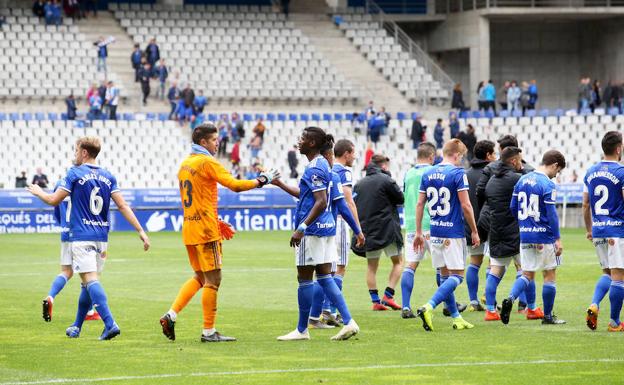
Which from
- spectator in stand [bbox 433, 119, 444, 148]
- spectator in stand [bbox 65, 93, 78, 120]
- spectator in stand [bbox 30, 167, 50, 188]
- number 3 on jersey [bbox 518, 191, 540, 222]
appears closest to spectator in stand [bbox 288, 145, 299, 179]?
spectator in stand [bbox 433, 119, 444, 148]

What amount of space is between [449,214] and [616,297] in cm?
207

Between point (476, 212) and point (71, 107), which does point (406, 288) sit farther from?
point (71, 107)

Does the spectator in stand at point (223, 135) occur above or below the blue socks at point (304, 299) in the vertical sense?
above

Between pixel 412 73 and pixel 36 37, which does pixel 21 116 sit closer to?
pixel 36 37

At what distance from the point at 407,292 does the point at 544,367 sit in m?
4.58

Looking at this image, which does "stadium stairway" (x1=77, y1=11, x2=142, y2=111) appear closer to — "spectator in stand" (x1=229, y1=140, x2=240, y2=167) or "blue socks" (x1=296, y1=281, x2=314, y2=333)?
"spectator in stand" (x1=229, y1=140, x2=240, y2=167)

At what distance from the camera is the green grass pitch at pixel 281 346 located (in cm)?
1084

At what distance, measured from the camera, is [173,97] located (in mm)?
47219

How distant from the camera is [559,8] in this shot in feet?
179

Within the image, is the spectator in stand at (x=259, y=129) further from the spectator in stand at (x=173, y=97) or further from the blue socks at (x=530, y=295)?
the blue socks at (x=530, y=295)

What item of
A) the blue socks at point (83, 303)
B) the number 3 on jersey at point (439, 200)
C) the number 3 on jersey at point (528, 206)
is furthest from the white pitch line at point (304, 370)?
the number 3 on jersey at point (439, 200)

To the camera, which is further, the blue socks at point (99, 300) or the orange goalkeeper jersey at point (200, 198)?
the blue socks at point (99, 300)

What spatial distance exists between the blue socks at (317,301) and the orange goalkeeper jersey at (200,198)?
4.78 feet

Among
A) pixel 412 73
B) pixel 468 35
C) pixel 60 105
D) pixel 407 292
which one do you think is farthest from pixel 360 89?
pixel 407 292
